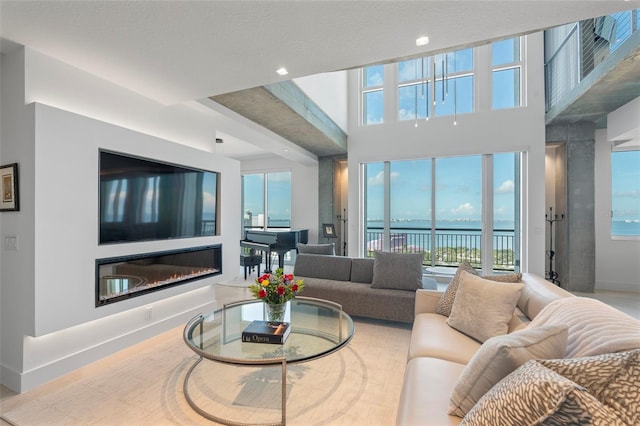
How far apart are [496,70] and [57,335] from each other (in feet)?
24.7

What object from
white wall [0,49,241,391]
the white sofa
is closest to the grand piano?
white wall [0,49,241,391]

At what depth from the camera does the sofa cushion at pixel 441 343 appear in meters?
1.82

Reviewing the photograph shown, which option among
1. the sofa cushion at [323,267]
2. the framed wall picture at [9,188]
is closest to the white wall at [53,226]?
the framed wall picture at [9,188]

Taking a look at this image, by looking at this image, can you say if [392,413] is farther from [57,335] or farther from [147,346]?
[57,335]

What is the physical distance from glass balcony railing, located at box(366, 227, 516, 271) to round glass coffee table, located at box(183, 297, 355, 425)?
12.8ft

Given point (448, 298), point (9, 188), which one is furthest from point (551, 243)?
point (9, 188)

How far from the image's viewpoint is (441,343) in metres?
1.95

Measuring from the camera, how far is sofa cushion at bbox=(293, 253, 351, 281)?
3928 millimetres

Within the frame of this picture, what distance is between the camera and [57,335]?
2.38 meters

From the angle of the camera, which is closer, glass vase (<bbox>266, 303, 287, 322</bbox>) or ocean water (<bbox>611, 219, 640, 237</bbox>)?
glass vase (<bbox>266, 303, 287, 322</bbox>)

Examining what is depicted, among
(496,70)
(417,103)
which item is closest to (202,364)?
(417,103)

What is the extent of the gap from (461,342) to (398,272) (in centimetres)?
148

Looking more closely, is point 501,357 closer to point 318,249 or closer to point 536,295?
point 536,295

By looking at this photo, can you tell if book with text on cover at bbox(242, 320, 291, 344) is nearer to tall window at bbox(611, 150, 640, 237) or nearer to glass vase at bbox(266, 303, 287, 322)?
glass vase at bbox(266, 303, 287, 322)
